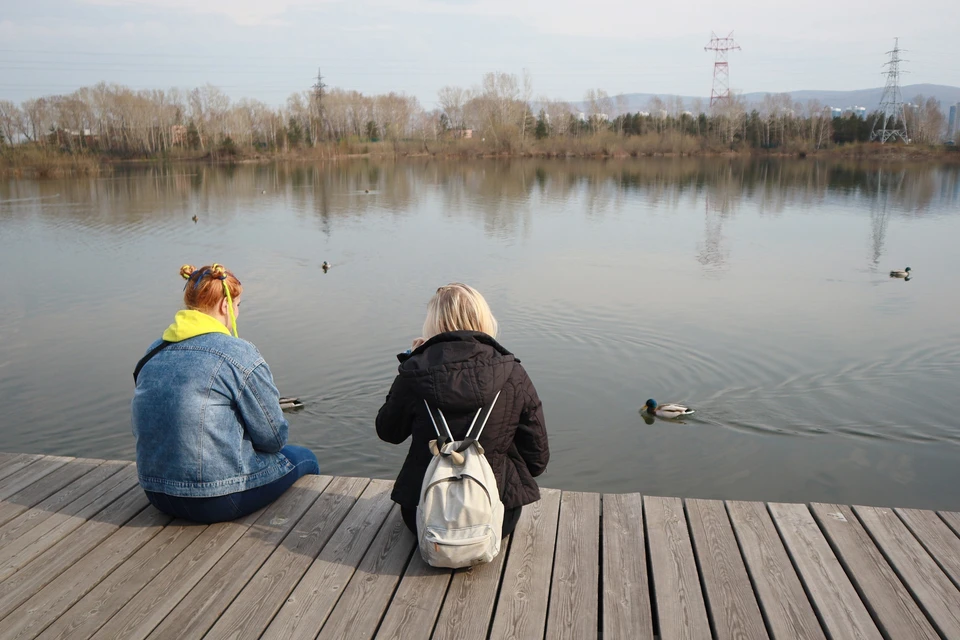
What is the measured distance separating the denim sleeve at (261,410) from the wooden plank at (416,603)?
2.71 ft

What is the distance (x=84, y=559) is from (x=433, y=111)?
3514 inches

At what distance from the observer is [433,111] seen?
289 ft

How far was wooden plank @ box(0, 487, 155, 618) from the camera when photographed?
2.72m

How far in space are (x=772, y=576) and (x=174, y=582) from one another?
7.40 feet

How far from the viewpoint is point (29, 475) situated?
3.83 meters

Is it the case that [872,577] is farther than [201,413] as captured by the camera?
No

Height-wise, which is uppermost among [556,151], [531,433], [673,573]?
[556,151]

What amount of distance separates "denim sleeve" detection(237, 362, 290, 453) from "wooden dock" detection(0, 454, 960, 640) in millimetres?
379

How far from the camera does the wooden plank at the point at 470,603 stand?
2444 mm

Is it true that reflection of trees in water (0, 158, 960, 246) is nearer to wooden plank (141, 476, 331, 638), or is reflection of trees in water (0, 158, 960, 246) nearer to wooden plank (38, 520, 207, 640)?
wooden plank (141, 476, 331, 638)

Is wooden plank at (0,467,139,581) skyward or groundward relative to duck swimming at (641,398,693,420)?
skyward

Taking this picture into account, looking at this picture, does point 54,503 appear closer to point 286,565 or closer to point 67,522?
point 67,522

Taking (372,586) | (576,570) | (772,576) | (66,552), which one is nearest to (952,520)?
(772,576)

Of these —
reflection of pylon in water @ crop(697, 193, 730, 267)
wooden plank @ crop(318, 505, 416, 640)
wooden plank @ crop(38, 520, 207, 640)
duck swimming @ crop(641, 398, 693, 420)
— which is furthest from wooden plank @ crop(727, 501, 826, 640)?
reflection of pylon in water @ crop(697, 193, 730, 267)
